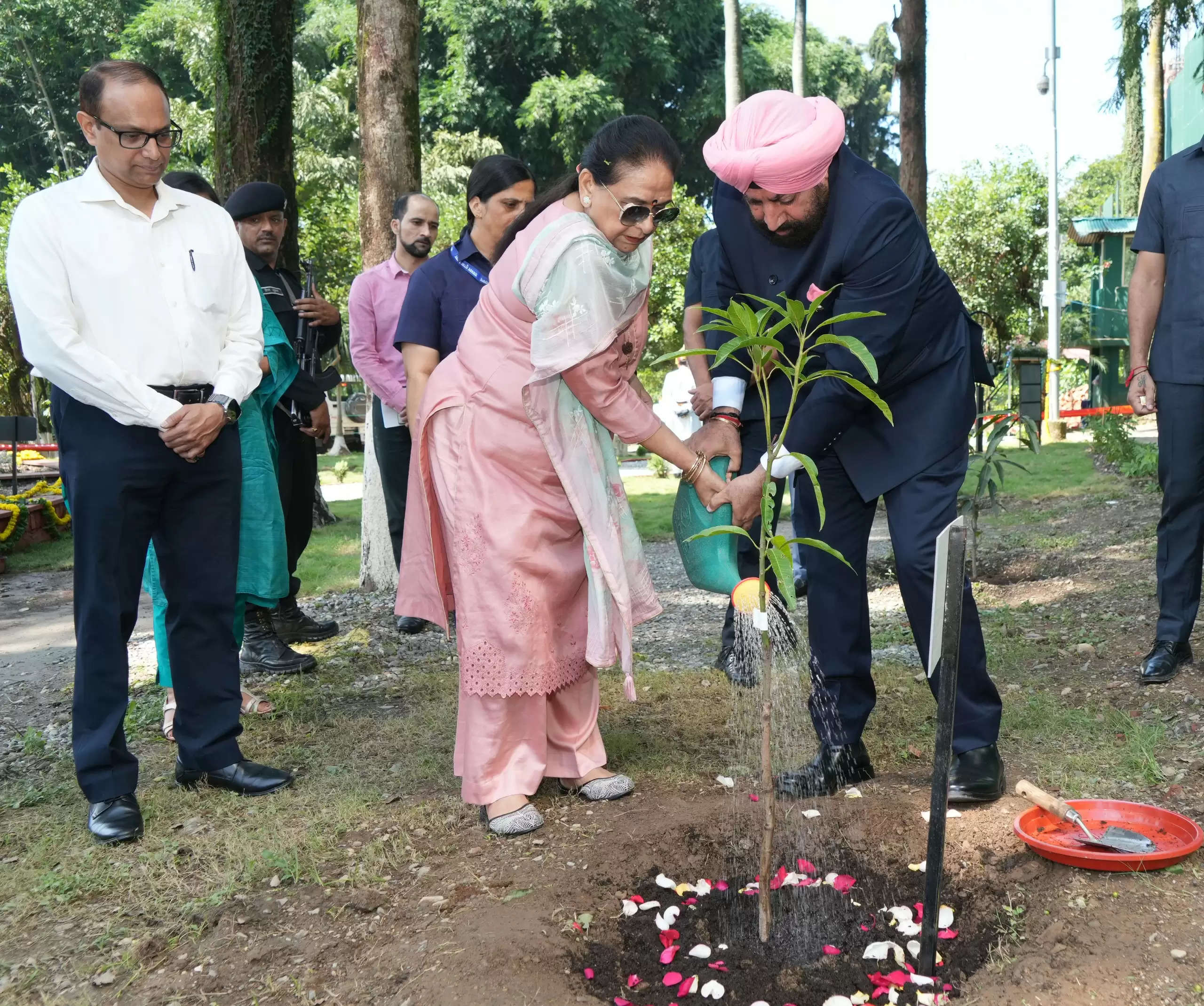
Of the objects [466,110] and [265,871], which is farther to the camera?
[466,110]

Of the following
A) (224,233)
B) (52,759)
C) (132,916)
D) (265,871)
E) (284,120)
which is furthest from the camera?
(284,120)

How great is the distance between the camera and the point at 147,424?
3.26m

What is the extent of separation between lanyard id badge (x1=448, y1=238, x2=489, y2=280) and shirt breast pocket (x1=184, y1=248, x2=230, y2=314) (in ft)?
4.67

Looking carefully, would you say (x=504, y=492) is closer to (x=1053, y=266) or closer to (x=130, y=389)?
(x=130, y=389)

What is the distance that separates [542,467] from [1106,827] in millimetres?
1755

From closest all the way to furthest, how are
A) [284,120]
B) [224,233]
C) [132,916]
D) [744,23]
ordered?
1. [132,916]
2. [224,233]
3. [284,120]
4. [744,23]

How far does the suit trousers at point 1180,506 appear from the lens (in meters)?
4.26

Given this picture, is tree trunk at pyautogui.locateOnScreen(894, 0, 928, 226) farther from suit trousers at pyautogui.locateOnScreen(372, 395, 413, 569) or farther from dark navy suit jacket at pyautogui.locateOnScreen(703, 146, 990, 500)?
dark navy suit jacket at pyautogui.locateOnScreen(703, 146, 990, 500)

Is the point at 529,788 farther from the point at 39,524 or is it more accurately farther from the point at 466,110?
the point at 466,110

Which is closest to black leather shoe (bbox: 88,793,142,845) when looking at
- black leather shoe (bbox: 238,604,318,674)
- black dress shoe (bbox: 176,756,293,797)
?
black dress shoe (bbox: 176,756,293,797)

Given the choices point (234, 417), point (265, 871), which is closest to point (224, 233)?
point (234, 417)

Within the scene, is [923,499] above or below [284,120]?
below

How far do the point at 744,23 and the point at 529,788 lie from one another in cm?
3368

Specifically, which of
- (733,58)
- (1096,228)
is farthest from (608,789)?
(1096,228)
